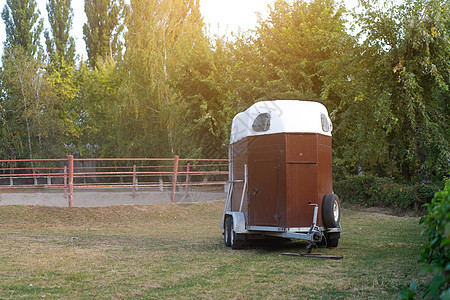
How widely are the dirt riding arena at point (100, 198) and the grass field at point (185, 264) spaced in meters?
5.22

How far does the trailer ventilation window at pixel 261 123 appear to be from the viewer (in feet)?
34.2

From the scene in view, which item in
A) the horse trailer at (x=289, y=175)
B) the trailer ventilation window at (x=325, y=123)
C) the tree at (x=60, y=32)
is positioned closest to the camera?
the horse trailer at (x=289, y=175)

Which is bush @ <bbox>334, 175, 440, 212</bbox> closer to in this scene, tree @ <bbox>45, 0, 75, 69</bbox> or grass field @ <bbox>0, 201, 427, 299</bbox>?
grass field @ <bbox>0, 201, 427, 299</bbox>

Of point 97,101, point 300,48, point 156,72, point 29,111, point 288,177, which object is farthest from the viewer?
point 97,101

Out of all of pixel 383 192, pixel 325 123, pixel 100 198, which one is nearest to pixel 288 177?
pixel 325 123

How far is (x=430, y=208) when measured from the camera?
160 inches

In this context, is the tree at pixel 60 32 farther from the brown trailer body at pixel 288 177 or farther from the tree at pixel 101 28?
the brown trailer body at pixel 288 177

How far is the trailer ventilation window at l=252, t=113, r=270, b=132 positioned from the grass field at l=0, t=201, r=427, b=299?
8.27 ft

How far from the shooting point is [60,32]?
48.3 metres

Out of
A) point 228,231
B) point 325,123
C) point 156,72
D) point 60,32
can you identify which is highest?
point 60,32

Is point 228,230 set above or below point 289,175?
below

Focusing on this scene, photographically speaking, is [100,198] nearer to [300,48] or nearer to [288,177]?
[300,48]

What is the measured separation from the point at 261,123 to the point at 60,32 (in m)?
42.4

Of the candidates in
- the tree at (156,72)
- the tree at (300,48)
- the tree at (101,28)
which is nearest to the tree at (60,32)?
the tree at (101,28)
